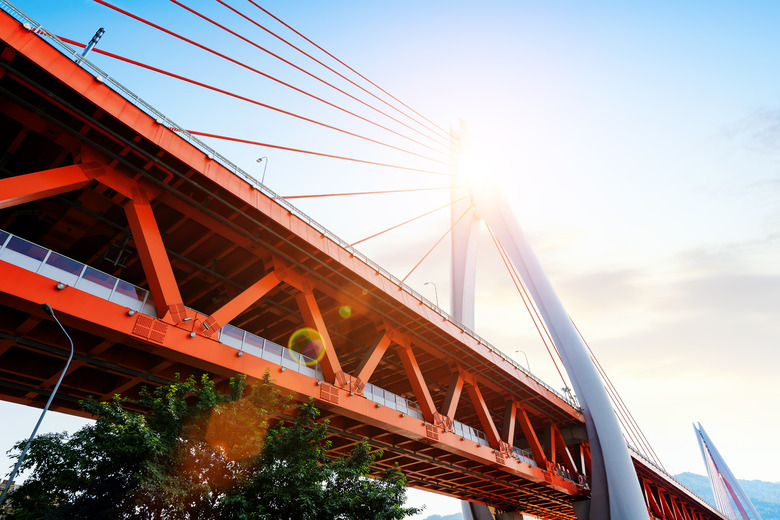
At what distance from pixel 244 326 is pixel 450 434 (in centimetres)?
1257

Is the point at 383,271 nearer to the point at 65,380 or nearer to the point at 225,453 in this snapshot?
the point at 225,453

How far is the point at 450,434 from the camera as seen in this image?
71.9 feet

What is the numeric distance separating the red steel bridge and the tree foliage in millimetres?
2876

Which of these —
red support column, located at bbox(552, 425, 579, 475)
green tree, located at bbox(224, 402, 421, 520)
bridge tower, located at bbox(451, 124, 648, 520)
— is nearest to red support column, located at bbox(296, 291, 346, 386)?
green tree, located at bbox(224, 402, 421, 520)

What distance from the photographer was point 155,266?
12680 mm

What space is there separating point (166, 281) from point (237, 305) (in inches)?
94.7

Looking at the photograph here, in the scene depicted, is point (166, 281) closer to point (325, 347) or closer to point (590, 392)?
point (325, 347)

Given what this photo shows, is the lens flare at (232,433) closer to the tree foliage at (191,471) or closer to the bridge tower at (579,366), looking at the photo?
the tree foliage at (191,471)

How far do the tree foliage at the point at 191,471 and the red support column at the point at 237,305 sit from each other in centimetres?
235

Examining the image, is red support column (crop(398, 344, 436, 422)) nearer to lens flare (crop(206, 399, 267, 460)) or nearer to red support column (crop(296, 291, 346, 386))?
red support column (crop(296, 291, 346, 386))

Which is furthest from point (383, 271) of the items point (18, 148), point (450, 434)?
point (18, 148)

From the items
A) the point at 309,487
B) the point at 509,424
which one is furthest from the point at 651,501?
the point at 309,487

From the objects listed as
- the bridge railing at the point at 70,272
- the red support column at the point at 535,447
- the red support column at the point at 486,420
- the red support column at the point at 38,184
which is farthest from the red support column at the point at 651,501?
the red support column at the point at 38,184

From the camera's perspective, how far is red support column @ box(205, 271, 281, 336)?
13.8 meters
